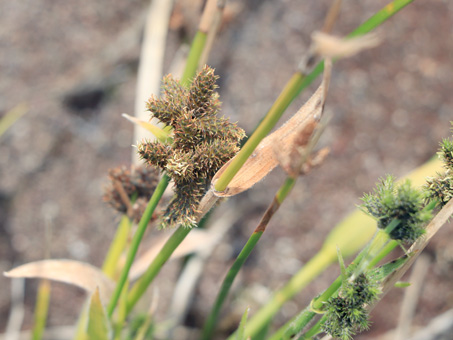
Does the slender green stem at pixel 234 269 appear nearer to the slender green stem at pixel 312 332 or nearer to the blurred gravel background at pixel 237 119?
the slender green stem at pixel 312 332

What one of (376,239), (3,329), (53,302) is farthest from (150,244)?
(376,239)

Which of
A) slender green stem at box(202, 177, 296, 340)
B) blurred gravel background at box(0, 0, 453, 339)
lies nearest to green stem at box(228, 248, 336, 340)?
slender green stem at box(202, 177, 296, 340)

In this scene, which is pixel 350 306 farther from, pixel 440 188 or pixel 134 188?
pixel 134 188

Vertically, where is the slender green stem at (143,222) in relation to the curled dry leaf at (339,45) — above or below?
above

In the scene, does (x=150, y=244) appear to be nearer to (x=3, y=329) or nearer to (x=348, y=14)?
(x=3, y=329)

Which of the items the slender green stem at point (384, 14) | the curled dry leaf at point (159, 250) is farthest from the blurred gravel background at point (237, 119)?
the slender green stem at point (384, 14)

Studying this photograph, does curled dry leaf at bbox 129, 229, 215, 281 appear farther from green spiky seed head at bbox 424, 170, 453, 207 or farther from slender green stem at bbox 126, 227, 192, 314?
green spiky seed head at bbox 424, 170, 453, 207
